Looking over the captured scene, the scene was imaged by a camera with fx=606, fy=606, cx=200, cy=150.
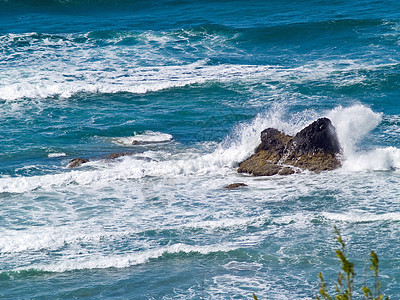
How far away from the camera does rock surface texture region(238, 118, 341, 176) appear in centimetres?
1445

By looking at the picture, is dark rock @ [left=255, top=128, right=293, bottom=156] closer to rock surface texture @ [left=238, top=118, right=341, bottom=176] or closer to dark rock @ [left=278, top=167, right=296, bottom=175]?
rock surface texture @ [left=238, top=118, right=341, bottom=176]

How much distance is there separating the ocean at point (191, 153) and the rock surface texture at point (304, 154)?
35 cm

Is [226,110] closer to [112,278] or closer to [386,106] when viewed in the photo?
[386,106]

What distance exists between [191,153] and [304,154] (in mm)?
3228

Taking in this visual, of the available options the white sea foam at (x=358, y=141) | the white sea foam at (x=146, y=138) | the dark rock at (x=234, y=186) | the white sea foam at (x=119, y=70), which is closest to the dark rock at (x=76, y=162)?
the white sea foam at (x=146, y=138)

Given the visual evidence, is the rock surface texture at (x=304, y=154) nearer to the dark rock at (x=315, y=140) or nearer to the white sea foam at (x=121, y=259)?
the dark rock at (x=315, y=140)

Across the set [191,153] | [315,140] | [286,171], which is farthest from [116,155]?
[315,140]

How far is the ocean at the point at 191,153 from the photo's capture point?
9.77m

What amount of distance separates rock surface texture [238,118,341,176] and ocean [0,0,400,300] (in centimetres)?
35

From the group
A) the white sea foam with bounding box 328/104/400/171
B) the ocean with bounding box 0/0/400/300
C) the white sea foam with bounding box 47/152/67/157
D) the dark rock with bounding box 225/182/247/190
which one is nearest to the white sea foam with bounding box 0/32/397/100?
the ocean with bounding box 0/0/400/300

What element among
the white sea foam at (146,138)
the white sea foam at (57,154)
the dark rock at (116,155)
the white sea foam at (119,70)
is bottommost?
the white sea foam at (57,154)

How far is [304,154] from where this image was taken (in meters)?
14.6

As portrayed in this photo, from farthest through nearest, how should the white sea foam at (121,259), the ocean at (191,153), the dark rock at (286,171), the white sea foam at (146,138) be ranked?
1. the white sea foam at (146,138)
2. the dark rock at (286,171)
3. the white sea foam at (121,259)
4. the ocean at (191,153)

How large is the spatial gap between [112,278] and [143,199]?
385 cm
